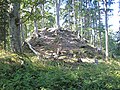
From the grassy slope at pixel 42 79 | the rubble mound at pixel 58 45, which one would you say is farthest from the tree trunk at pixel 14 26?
the rubble mound at pixel 58 45

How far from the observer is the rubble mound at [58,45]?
65.4 ft

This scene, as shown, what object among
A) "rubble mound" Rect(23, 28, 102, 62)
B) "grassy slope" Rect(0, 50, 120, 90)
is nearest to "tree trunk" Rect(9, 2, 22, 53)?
"grassy slope" Rect(0, 50, 120, 90)

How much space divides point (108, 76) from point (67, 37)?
16.4 meters

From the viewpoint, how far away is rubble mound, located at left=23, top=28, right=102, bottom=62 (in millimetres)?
19938

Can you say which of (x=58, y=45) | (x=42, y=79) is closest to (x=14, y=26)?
(x=42, y=79)

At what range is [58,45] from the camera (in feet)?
76.4

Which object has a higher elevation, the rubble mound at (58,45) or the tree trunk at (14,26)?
the tree trunk at (14,26)

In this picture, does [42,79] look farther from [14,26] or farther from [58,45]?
[58,45]

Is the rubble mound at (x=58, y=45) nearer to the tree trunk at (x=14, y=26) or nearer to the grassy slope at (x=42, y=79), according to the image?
the tree trunk at (x=14, y=26)

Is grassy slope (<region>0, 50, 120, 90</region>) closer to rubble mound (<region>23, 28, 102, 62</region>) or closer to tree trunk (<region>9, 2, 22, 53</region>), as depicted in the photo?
tree trunk (<region>9, 2, 22, 53</region>)

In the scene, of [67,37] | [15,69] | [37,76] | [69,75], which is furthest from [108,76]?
[67,37]

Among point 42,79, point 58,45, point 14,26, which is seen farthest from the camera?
point 58,45

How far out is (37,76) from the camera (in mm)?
10094

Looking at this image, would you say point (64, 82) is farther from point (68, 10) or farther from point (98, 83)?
point (68, 10)
